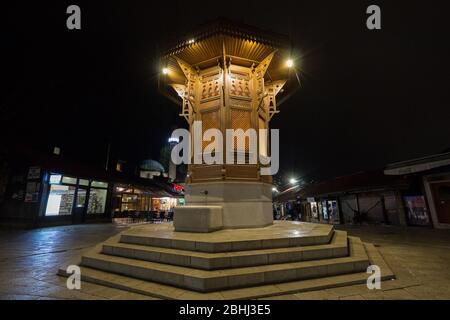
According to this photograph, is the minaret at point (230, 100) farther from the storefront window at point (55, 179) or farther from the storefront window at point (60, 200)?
the storefront window at point (60, 200)

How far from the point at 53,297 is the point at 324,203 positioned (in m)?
26.5

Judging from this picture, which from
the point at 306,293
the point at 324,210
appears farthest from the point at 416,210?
the point at 306,293

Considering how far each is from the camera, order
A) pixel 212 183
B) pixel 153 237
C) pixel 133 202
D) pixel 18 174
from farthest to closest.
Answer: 1. pixel 133 202
2. pixel 18 174
3. pixel 212 183
4. pixel 153 237

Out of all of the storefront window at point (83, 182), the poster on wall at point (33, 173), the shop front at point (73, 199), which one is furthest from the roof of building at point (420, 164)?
the poster on wall at point (33, 173)

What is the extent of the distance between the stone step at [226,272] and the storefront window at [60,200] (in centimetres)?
1464

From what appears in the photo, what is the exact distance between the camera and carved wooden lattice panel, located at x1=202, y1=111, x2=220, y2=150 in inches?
334

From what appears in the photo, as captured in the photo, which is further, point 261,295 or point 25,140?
point 25,140

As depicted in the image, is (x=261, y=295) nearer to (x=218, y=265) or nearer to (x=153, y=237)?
(x=218, y=265)

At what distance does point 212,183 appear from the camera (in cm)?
780

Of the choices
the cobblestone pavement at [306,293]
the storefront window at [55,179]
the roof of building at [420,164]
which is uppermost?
the roof of building at [420,164]

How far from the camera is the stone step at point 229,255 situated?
→ 13.6ft

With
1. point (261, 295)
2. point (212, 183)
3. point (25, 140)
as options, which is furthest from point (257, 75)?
point (25, 140)

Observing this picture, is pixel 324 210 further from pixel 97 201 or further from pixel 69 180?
pixel 69 180

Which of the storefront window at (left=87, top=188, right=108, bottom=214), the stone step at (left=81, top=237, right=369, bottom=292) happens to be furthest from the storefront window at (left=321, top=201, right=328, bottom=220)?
the storefront window at (left=87, top=188, right=108, bottom=214)
